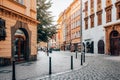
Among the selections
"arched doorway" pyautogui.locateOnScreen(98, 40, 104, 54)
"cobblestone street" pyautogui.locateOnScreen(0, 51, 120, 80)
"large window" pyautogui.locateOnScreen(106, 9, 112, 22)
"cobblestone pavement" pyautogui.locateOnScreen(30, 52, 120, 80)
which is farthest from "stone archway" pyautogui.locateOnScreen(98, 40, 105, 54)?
"cobblestone pavement" pyautogui.locateOnScreen(30, 52, 120, 80)

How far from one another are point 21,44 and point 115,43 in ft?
59.9

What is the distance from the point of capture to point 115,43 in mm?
34125

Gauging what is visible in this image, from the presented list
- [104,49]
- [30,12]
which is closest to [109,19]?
[104,49]

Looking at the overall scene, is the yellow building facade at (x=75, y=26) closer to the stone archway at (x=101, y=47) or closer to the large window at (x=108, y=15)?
the stone archway at (x=101, y=47)

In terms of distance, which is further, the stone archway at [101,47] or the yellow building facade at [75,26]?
the yellow building facade at [75,26]

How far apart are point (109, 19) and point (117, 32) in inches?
112

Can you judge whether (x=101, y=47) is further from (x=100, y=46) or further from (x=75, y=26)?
(x=75, y=26)

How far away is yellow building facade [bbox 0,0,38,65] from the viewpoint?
15569 millimetres

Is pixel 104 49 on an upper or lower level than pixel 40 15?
lower

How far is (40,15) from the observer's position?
31.6 meters

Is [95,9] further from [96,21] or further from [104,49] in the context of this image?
[104,49]

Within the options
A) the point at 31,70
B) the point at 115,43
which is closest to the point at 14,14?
the point at 31,70

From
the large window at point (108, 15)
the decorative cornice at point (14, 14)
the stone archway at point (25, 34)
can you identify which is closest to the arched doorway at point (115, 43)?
the large window at point (108, 15)

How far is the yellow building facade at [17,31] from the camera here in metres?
15.6
